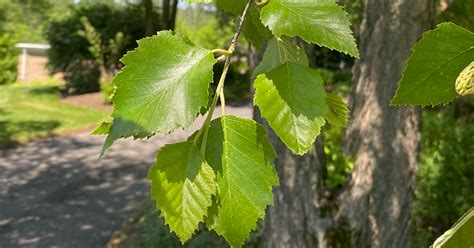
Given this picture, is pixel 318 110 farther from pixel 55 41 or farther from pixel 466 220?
pixel 55 41

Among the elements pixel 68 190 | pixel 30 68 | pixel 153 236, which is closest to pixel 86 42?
pixel 68 190

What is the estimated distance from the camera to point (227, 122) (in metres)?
0.64

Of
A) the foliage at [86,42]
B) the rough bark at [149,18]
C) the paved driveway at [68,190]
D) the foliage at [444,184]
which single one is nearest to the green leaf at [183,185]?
the paved driveway at [68,190]

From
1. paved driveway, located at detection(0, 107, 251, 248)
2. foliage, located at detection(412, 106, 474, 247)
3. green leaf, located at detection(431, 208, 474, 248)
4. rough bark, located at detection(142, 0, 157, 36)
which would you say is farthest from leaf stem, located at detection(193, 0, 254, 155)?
rough bark, located at detection(142, 0, 157, 36)

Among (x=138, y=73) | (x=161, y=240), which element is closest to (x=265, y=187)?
(x=138, y=73)

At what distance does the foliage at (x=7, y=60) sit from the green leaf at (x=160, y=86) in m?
23.9

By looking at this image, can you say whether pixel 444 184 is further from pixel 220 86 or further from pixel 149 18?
pixel 149 18

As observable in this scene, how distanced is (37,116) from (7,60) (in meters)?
10.3

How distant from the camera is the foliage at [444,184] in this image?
21.7 feet

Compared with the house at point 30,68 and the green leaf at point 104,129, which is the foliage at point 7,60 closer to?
the house at point 30,68

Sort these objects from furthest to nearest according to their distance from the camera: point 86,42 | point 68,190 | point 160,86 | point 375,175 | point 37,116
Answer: point 86,42, point 37,116, point 68,190, point 375,175, point 160,86

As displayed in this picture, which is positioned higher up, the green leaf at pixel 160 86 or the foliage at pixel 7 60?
the green leaf at pixel 160 86

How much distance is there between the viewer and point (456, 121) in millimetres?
8477

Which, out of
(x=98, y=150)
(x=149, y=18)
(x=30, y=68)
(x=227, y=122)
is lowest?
(x=30, y=68)
